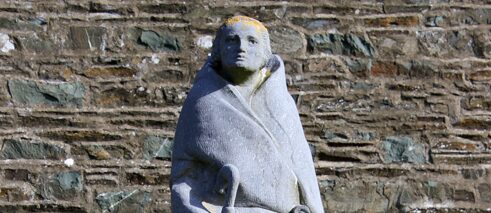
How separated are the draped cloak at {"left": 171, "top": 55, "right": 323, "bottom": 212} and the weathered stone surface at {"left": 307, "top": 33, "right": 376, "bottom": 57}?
3.53 metres

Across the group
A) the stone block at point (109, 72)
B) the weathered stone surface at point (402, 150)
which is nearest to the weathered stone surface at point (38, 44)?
the stone block at point (109, 72)

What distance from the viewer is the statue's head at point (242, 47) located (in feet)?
21.1

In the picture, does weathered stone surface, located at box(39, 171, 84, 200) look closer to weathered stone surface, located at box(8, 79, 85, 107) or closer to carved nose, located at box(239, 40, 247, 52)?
weathered stone surface, located at box(8, 79, 85, 107)

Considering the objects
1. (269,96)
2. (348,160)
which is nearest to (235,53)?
(269,96)

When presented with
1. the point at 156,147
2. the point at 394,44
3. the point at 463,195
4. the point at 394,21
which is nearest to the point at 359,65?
the point at 394,44

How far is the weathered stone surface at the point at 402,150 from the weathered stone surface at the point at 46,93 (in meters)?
1.81

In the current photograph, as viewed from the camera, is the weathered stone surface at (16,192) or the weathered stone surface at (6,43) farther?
the weathered stone surface at (6,43)

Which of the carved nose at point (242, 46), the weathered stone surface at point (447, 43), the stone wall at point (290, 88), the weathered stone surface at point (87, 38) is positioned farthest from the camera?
the weathered stone surface at point (447, 43)

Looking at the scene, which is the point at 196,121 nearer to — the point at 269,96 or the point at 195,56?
the point at 269,96

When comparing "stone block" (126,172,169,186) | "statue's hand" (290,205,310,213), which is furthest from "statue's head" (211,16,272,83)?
"stone block" (126,172,169,186)

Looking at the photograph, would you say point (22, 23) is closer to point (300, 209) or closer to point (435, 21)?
point (435, 21)

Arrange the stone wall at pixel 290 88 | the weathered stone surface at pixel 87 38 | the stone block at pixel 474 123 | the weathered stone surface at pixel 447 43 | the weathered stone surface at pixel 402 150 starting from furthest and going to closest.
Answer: the weathered stone surface at pixel 447 43
the weathered stone surface at pixel 87 38
the stone block at pixel 474 123
the weathered stone surface at pixel 402 150
the stone wall at pixel 290 88

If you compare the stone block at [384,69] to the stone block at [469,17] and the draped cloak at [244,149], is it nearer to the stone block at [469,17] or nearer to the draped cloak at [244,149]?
the stone block at [469,17]

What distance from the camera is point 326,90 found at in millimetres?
9961
